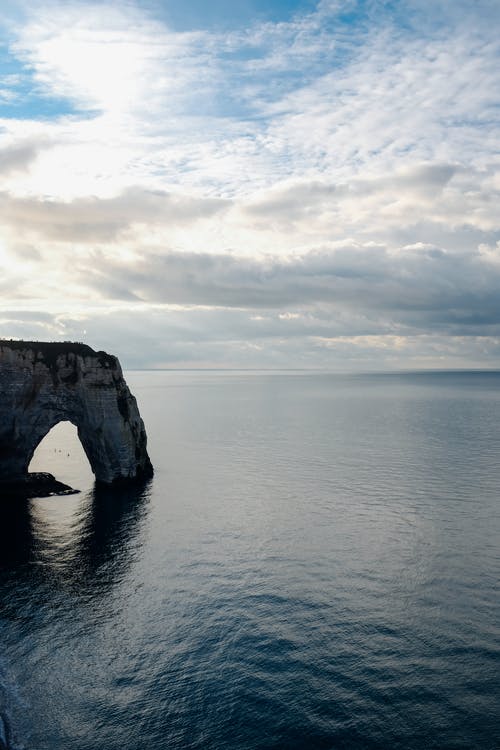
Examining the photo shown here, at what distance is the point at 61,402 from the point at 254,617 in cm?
5912

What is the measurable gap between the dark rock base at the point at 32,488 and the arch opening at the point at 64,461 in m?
3.60

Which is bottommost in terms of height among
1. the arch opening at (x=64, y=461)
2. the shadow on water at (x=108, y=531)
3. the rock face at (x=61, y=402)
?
the shadow on water at (x=108, y=531)

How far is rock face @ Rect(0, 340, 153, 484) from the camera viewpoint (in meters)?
89.4

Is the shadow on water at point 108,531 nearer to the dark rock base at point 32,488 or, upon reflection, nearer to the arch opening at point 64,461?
the dark rock base at point 32,488

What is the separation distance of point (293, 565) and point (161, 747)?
Answer: 28.8 meters

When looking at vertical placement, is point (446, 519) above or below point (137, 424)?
below

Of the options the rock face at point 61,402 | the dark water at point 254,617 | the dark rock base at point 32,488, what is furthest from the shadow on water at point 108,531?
the rock face at point 61,402

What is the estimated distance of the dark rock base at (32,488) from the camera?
87.9m

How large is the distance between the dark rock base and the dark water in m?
4.24

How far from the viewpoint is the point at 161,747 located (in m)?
31.3

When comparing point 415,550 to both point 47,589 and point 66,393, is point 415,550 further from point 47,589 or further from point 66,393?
→ point 66,393

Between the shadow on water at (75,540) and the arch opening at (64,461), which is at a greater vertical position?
the arch opening at (64,461)

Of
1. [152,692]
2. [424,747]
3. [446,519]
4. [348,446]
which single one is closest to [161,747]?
[152,692]

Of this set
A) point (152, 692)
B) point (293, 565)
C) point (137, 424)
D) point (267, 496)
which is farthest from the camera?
point (137, 424)
